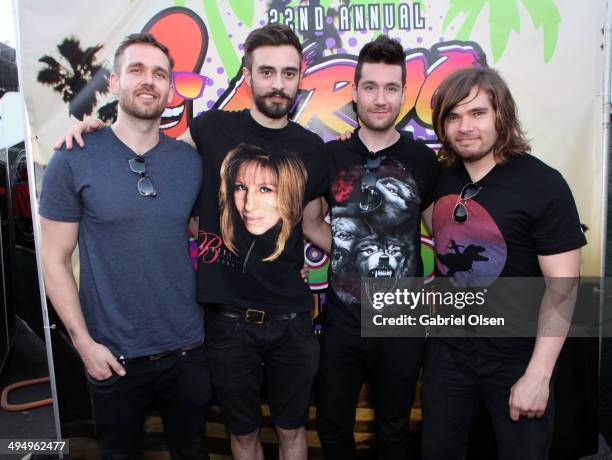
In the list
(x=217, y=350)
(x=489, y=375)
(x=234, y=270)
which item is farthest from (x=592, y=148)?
(x=217, y=350)

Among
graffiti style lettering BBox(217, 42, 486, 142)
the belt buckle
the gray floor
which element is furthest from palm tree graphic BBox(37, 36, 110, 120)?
the gray floor

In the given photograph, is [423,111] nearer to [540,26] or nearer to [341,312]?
[540,26]

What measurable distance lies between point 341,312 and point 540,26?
1850 mm

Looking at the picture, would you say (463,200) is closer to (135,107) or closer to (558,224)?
(558,224)

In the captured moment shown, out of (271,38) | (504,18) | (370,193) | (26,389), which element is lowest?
(26,389)

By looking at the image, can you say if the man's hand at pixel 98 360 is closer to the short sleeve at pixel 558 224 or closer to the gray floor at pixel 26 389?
the short sleeve at pixel 558 224

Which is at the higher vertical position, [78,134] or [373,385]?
[78,134]

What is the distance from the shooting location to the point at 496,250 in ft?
5.57

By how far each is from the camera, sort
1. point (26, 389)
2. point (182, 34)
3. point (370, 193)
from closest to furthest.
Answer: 1. point (370, 193)
2. point (182, 34)
3. point (26, 389)

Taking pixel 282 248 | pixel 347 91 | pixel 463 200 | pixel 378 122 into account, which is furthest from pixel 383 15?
pixel 282 248

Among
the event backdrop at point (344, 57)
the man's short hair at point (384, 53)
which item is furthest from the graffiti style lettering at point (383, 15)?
the man's short hair at point (384, 53)

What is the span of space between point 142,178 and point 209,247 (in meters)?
0.40

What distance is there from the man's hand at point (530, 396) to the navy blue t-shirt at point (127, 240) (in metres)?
1.24

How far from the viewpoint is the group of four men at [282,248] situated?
1684 millimetres
